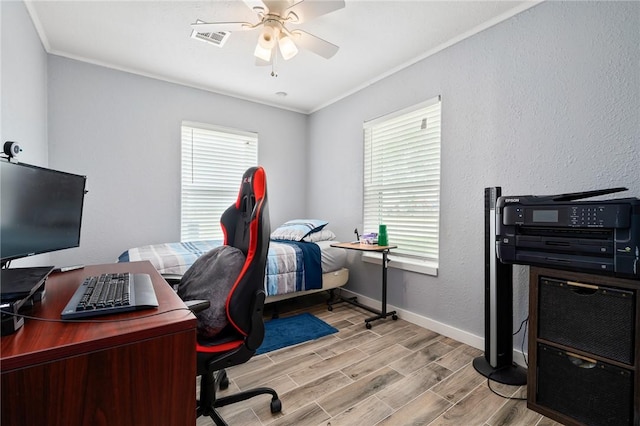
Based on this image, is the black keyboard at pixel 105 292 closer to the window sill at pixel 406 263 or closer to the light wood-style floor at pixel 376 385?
the light wood-style floor at pixel 376 385

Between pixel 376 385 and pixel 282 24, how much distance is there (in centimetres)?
254

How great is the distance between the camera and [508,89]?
2.20m

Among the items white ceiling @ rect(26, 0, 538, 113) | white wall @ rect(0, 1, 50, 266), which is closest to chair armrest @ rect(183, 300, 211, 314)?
white wall @ rect(0, 1, 50, 266)

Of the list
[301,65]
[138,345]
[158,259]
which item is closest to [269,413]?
[138,345]

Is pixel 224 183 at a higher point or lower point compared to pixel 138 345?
higher

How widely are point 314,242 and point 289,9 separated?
7.47 feet

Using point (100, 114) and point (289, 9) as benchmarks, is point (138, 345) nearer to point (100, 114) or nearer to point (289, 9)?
point (289, 9)

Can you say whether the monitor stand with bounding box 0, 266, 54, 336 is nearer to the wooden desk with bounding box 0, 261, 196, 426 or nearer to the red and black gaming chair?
the wooden desk with bounding box 0, 261, 196, 426

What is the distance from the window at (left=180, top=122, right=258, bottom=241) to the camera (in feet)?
11.6

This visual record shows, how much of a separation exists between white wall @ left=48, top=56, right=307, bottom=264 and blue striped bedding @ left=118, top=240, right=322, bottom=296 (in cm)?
43

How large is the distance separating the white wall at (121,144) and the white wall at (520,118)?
2412 mm

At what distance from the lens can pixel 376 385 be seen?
75.1 inches

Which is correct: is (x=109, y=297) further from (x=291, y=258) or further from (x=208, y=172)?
(x=208, y=172)

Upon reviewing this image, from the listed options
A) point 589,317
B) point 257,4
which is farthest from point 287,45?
point 589,317
